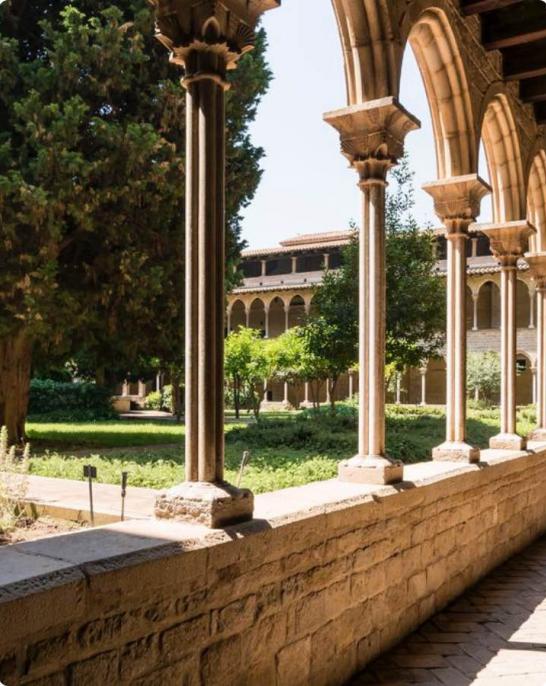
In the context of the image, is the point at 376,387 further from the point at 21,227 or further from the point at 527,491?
the point at 21,227

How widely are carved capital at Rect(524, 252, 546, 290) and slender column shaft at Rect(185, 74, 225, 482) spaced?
6.02 metres

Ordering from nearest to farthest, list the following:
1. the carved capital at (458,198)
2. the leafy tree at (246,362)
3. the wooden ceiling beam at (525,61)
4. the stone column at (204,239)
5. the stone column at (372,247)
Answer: the stone column at (204,239), the stone column at (372,247), the carved capital at (458,198), the wooden ceiling beam at (525,61), the leafy tree at (246,362)

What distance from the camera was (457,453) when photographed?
5.27m

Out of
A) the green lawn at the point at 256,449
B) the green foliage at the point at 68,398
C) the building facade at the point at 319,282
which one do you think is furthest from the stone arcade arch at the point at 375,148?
the building facade at the point at 319,282

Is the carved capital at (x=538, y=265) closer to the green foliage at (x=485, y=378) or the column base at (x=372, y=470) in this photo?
the column base at (x=372, y=470)

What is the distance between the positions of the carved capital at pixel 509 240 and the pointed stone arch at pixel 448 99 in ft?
4.33

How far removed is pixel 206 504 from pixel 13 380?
368 inches

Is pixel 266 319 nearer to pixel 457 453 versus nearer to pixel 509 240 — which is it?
pixel 509 240

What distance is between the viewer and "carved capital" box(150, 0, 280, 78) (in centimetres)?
293

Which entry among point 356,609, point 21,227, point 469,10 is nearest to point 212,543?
point 356,609

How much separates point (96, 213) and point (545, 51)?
249 inches

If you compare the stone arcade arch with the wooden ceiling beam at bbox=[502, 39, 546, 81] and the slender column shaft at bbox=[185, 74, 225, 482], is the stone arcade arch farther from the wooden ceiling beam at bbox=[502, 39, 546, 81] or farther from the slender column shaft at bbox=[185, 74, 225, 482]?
the wooden ceiling beam at bbox=[502, 39, 546, 81]

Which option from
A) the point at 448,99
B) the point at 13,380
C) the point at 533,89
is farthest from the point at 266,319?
the point at 448,99

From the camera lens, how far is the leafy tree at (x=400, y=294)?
14984 mm
